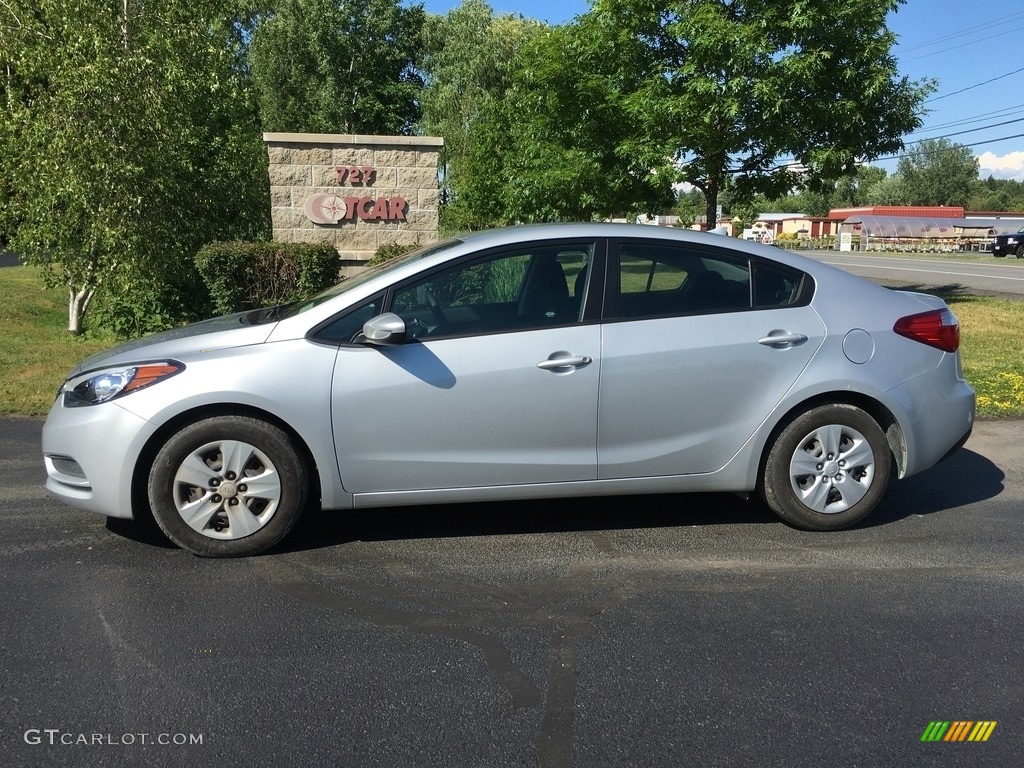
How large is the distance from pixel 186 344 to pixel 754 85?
11.4 metres

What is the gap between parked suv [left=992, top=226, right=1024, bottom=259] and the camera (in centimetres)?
4147

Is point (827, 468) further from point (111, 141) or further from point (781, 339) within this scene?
point (111, 141)

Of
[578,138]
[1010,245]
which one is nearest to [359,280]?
[578,138]

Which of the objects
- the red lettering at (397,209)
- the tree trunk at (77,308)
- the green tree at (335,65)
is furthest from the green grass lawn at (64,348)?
the green tree at (335,65)

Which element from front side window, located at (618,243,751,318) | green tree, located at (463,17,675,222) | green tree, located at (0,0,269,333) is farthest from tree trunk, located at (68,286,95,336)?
front side window, located at (618,243,751,318)

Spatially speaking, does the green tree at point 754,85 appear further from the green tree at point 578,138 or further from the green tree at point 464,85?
the green tree at point 464,85

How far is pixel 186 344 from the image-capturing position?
4.66m

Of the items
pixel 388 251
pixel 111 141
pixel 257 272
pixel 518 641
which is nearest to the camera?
pixel 518 641

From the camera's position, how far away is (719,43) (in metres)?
13.9

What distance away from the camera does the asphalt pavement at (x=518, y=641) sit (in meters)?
3.05

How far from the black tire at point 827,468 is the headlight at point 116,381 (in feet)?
10.2

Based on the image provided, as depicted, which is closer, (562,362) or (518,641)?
(518,641)

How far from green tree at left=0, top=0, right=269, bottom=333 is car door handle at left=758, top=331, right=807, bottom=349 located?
29.8 ft

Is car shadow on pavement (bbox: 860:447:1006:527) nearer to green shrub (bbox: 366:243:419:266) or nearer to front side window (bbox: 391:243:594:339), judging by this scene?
front side window (bbox: 391:243:594:339)
